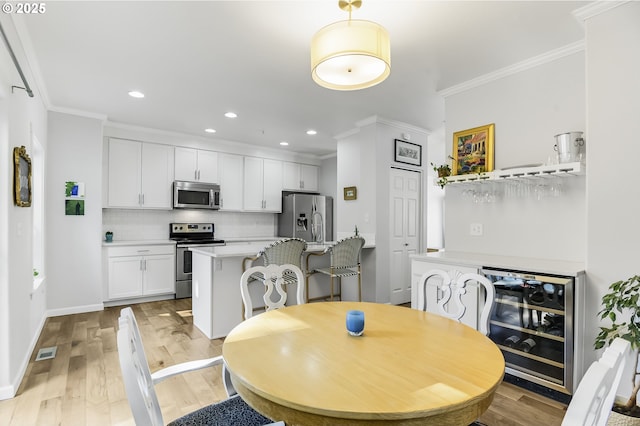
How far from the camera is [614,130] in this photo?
2.11 metres

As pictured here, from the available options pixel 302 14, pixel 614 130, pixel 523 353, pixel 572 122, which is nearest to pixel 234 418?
pixel 523 353

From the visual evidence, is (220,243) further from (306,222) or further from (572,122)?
(572,122)

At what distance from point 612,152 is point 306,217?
14.6ft

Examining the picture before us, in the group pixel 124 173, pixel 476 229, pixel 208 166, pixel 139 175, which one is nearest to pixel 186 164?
pixel 208 166

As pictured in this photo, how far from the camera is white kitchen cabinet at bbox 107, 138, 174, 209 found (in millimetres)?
4699

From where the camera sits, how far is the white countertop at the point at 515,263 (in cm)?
223

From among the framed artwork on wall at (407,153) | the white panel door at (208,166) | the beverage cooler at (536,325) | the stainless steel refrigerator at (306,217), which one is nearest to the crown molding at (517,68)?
the framed artwork on wall at (407,153)

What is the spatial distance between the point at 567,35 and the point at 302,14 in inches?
77.0

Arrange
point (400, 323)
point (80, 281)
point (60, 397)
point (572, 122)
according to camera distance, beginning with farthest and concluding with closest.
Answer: point (80, 281)
point (572, 122)
point (60, 397)
point (400, 323)

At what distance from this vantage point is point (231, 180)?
5.69 meters

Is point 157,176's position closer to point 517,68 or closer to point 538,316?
point 517,68

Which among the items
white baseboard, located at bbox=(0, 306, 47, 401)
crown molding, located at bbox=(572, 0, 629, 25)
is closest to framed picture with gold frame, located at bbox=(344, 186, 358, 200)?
crown molding, located at bbox=(572, 0, 629, 25)

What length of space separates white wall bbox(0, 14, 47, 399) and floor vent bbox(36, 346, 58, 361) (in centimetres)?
9

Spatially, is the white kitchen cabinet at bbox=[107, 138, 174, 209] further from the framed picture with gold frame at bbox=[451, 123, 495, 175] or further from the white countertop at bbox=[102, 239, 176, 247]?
the framed picture with gold frame at bbox=[451, 123, 495, 175]
